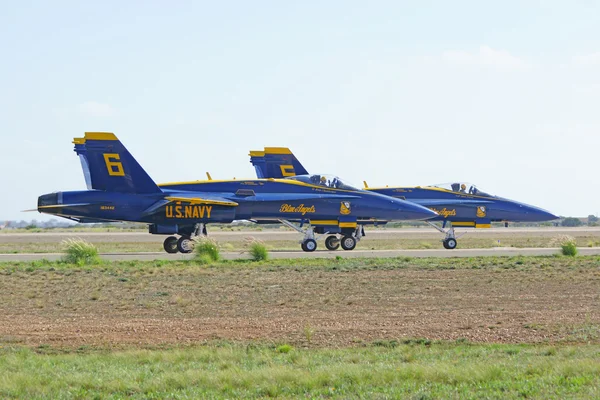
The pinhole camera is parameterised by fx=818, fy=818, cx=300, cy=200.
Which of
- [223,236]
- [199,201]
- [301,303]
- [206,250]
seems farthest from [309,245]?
[223,236]

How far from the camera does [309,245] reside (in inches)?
1312

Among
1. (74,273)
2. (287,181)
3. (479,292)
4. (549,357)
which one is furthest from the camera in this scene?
(287,181)

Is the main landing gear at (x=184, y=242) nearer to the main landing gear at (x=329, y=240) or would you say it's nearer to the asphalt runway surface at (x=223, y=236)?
the main landing gear at (x=329, y=240)

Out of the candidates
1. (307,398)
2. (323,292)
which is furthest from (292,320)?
(307,398)

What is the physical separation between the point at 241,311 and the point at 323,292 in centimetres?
311

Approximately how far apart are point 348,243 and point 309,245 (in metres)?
2.06

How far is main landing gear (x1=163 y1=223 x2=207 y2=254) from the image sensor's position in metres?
31.9

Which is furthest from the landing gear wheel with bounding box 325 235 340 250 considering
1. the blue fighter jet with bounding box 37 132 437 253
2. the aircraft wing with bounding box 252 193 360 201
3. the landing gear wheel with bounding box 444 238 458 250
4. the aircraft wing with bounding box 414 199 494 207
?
the landing gear wheel with bounding box 444 238 458 250

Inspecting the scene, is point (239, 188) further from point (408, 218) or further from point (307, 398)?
point (307, 398)

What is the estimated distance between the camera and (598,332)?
12.5 m

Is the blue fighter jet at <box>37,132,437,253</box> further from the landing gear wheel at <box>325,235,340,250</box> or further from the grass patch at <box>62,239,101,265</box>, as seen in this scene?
the grass patch at <box>62,239,101,265</box>

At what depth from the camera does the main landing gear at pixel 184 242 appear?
1257 inches

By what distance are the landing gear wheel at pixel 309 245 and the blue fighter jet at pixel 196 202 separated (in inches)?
2.0

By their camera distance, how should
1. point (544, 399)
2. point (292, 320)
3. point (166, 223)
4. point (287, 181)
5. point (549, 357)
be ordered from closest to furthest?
1. point (544, 399)
2. point (549, 357)
3. point (292, 320)
4. point (166, 223)
5. point (287, 181)
